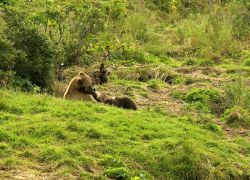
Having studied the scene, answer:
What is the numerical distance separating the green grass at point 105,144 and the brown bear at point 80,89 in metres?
1.36

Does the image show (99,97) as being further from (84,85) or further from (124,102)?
(124,102)

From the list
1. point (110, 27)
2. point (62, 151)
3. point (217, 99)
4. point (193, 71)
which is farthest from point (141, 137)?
point (110, 27)

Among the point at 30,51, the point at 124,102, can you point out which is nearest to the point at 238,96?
the point at 124,102

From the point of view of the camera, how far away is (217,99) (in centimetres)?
1477

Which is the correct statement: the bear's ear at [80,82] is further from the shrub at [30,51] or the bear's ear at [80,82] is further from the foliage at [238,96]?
the foliage at [238,96]

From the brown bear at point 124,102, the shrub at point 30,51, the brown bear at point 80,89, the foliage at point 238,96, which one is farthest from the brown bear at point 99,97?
the foliage at point 238,96

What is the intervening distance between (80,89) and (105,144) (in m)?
3.81

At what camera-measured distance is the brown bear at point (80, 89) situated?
13.0 m

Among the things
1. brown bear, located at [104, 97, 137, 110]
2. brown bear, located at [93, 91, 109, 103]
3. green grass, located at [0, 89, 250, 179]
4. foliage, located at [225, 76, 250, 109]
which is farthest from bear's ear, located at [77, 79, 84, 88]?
foliage, located at [225, 76, 250, 109]

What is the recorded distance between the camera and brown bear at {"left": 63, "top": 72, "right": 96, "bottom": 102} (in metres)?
13.0

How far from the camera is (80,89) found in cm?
1313

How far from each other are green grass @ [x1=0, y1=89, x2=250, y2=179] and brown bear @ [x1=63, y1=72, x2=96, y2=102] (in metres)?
1.36

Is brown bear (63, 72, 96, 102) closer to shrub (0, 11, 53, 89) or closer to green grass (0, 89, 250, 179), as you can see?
shrub (0, 11, 53, 89)

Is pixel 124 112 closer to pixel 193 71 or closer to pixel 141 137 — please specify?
pixel 141 137
